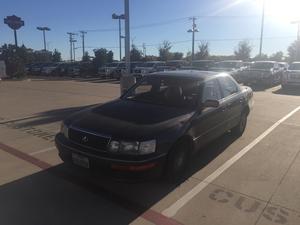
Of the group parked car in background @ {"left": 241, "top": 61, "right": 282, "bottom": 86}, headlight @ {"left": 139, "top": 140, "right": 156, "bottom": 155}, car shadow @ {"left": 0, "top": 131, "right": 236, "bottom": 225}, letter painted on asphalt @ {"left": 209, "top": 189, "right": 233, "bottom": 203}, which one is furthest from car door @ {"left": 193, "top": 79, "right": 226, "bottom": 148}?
parked car in background @ {"left": 241, "top": 61, "right": 282, "bottom": 86}

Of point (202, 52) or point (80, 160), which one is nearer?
point (80, 160)

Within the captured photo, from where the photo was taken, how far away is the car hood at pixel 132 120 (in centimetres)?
431

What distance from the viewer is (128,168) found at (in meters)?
4.12

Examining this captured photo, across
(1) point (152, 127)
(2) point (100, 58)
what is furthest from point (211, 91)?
(2) point (100, 58)

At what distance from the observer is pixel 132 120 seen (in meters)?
4.64

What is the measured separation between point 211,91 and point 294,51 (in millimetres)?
65783

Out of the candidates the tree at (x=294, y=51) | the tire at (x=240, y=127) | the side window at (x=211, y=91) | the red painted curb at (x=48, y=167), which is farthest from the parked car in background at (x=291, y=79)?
the tree at (x=294, y=51)

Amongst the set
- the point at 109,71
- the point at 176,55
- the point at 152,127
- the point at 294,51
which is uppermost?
the point at 294,51

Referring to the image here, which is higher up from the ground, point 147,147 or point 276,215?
point 147,147

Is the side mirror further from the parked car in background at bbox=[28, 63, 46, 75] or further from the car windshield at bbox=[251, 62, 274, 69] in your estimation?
the parked car in background at bbox=[28, 63, 46, 75]

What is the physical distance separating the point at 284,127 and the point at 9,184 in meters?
6.64

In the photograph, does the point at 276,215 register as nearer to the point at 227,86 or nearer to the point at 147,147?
the point at 147,147

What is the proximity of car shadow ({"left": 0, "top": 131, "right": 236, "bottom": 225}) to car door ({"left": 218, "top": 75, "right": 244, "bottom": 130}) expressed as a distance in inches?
66.1

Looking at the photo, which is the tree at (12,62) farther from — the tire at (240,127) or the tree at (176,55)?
the tree at (176,55)
